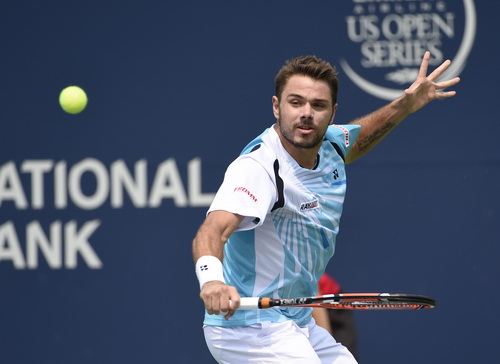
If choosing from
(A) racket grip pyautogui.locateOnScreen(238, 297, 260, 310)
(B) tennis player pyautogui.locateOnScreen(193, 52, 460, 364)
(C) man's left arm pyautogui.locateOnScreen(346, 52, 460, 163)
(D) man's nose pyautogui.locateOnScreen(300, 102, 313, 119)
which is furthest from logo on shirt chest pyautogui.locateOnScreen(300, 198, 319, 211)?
(C) man's left arm pyautogui.locateOnScreen(346, 52, 460, 163)

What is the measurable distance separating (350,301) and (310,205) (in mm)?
444

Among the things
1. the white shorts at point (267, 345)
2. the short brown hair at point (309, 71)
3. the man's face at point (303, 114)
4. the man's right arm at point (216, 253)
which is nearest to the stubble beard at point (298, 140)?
the man's face at point (303, 114)

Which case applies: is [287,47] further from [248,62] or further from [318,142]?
[318,142]

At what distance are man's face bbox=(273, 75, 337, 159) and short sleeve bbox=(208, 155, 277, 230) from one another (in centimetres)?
29

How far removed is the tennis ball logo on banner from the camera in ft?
21.4

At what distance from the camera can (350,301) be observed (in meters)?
4.01

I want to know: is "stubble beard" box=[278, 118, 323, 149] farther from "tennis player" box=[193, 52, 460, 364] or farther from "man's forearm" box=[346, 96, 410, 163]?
"man's forearm" box=[346, 96, 410, 163]

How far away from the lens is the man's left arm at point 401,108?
4.87 meters

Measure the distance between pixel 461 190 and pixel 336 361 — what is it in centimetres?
267

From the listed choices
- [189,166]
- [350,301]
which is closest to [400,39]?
[189,166]

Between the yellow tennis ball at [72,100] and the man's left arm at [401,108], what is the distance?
2.10m

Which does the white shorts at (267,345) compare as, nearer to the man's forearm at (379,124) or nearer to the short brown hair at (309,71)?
the short brown hair at (309,71)

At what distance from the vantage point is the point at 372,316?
21.6ft

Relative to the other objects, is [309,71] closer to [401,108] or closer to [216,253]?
[401,108]
